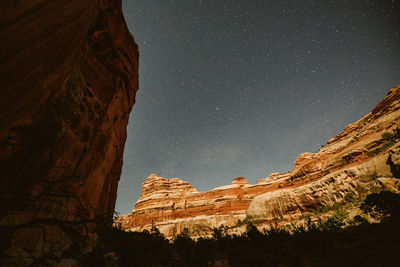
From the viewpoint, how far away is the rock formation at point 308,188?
14445 mm

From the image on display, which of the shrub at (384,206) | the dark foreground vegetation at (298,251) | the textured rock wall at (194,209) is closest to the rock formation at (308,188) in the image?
the textured rock wall at (194,209)

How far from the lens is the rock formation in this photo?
14445 millimetres

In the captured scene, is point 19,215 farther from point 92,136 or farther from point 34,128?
point 92,136

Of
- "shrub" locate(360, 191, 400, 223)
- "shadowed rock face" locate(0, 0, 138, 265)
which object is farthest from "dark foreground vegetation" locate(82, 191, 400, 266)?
"shadowed rock face" locate(0, 0, 138, 265)

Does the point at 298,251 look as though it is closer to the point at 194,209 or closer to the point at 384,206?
the point at 384,206

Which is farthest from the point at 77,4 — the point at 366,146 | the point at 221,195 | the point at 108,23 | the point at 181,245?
the point at 221,195

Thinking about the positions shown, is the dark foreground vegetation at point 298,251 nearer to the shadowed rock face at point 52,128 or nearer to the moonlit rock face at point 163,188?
the shadowed rock face at point 52,128

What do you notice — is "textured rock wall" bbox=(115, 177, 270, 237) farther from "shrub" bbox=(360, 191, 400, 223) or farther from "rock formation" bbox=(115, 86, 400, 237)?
"shrub" bbox=(360, 191, 400, 223)

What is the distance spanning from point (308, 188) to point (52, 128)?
25571 mm

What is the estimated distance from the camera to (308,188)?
20375 millimetres

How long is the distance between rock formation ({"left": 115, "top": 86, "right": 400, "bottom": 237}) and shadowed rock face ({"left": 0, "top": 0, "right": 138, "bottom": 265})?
152 inches

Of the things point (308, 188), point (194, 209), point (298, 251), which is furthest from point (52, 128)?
point (194, 209)

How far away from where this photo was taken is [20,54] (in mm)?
3824

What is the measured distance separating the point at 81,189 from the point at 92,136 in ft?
9.13
